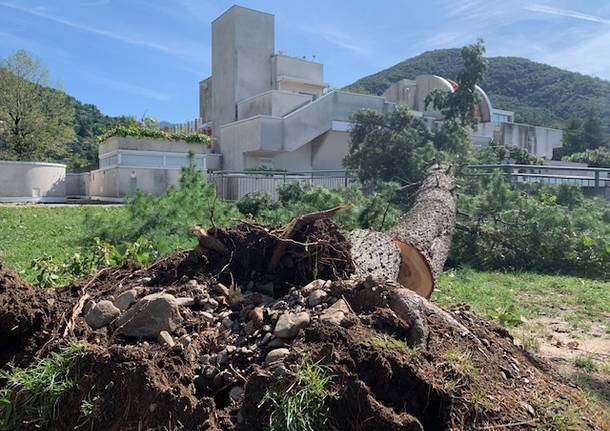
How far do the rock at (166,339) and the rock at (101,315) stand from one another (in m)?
0.44

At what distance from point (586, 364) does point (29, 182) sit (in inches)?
804

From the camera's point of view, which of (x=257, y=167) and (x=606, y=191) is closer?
(x=606, y=191)

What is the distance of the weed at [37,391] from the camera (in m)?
2.31

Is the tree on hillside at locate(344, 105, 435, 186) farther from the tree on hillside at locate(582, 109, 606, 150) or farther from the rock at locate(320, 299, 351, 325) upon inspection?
the tree on hillside at locate(582, 109, 606, 150)

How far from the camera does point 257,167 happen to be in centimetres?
2523

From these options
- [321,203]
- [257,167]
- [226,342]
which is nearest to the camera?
[226,342]

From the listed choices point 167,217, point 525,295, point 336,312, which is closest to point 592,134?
point 525,295

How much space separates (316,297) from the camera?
Answer: 115 inches

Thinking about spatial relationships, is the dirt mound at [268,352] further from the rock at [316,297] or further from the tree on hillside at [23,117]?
the tree on hillside at [23,117]

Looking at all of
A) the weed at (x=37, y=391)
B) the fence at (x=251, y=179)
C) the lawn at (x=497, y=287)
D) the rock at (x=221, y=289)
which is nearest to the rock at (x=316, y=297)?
the rock at (x=221, y=289)

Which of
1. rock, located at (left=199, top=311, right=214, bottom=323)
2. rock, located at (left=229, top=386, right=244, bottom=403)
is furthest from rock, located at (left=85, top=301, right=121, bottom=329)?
rock, located at (left=229, top=386, right=244, bottom=403)

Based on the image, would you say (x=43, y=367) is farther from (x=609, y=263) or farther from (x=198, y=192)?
(x=609, y=263)

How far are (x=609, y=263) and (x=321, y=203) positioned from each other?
4.91 meters

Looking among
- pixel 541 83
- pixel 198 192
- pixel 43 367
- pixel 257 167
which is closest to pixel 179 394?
pixel 43 367
